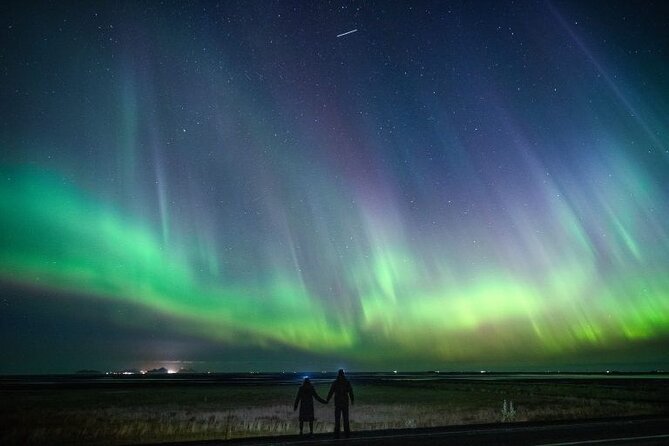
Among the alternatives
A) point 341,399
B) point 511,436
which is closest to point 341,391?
point 341,399

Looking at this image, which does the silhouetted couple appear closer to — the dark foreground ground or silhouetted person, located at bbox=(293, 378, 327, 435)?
silhouetted person, located at bbox=(293, 378, 327, 435)

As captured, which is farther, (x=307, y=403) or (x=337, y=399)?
(x=307, y=403)

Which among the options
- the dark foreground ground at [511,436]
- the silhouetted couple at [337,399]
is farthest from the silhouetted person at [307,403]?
the dark foreground ground at [511,436]

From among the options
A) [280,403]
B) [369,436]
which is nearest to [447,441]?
[369,436]

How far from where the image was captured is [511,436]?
52.5 feet

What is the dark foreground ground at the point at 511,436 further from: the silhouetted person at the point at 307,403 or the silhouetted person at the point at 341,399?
the silhouetted person at the point at 307,403

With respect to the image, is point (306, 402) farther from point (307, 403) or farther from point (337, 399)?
point (337, 399)

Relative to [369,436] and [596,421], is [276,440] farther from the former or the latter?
[596,421]

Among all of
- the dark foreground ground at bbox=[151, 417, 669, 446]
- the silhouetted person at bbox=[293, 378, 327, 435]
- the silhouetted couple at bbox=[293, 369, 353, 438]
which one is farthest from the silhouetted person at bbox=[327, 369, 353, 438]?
the silhouetted person at bbox=[293, 378, 327, 435]

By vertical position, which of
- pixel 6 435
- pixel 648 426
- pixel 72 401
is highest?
pixel 72 401

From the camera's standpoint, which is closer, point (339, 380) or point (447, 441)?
point (447, 441)

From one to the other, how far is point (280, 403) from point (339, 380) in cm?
2653

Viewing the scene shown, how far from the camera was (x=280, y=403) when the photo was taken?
1617 inches

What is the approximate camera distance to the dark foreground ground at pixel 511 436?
48.0ft
